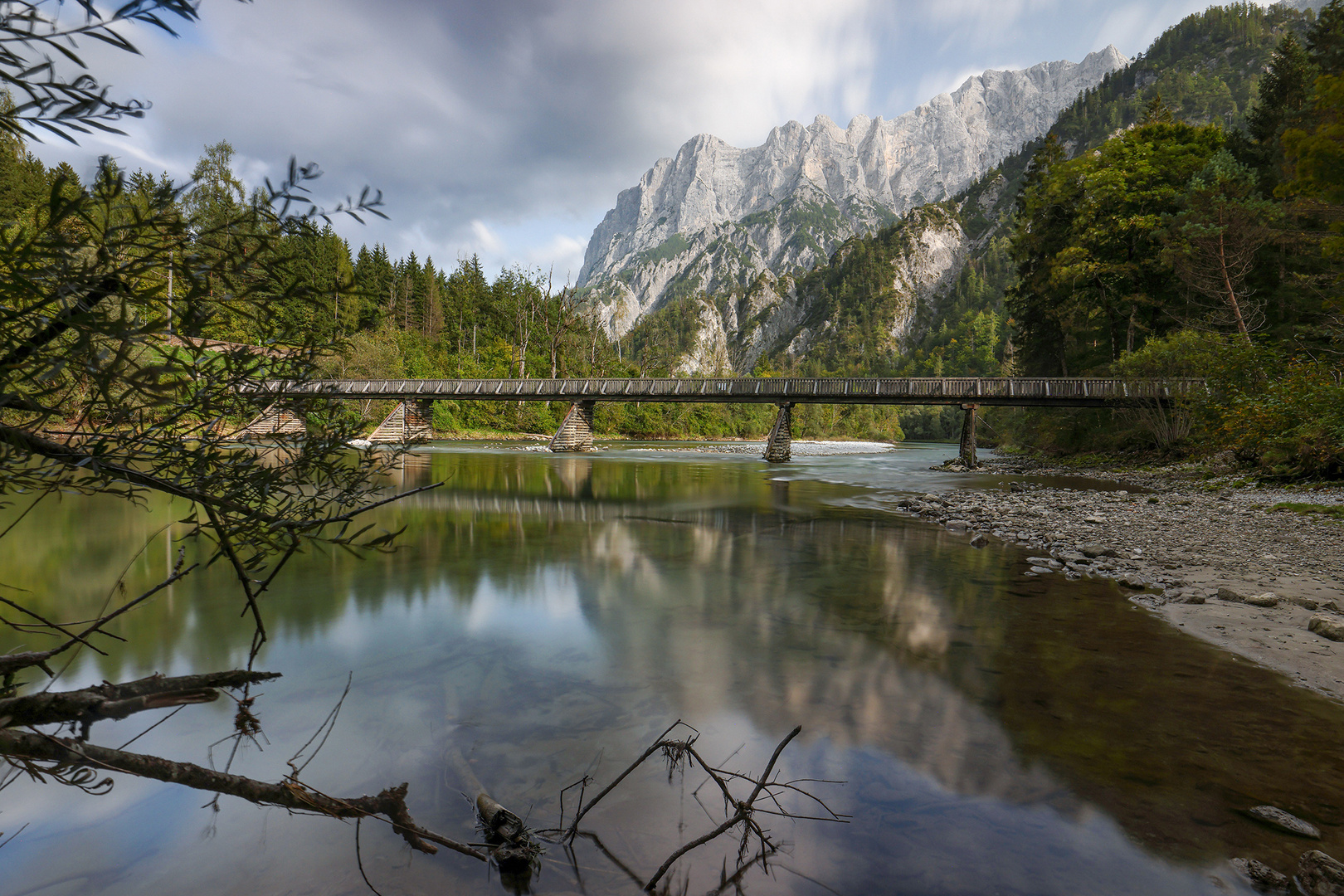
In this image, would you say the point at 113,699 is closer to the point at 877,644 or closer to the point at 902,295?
the point at 877,644

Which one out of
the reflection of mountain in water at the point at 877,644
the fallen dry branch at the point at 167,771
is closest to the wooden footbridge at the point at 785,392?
the reflection of mountain in water at the point at 877,644

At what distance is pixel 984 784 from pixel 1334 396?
17.4 meters

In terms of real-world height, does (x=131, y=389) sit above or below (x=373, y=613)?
above

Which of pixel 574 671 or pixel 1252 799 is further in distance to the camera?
pixel 574 671

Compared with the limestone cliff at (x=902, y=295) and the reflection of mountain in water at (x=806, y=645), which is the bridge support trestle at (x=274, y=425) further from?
the limestone cliff at (x=902, y=295)

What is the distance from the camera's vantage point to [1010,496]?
2061 centimetres

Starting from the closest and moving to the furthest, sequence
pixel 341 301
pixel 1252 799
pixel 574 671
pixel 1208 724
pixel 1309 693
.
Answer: pixel 1252 799, pixel 1208 724, pixel 1309 693, pixel 574 671, pixel 341 301

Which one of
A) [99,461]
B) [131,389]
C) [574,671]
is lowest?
[574,671]

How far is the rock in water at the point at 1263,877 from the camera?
3.36 m

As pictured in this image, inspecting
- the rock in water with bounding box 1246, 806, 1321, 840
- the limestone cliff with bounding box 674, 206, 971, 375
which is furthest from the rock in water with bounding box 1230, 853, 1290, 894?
the limestone cliff with bounding box 674, 206, 971, 375

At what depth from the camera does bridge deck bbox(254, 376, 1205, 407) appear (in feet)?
101

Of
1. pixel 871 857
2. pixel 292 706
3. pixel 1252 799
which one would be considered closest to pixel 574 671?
pixel 292 706

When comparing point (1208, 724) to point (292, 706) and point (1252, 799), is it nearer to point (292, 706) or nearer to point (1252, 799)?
point (1252, 799)

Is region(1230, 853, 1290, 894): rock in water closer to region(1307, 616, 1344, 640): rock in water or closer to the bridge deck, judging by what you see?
region(1307, 616, 1344, 640): rock in water
